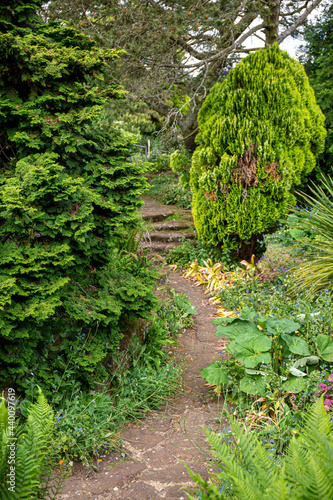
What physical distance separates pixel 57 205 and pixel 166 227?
4657mm

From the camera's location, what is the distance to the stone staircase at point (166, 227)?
6.46 meters

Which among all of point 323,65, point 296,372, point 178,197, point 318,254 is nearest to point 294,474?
point 296,372

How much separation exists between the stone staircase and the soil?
3.16 metres

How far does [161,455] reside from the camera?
89.4 inches

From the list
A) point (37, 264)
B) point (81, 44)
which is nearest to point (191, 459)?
point (37, 264)

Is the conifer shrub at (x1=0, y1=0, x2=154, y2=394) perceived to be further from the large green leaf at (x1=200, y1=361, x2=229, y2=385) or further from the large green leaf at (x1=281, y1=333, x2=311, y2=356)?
the large green leaf at (x1=281, y1=333, x2=311, y2=356)

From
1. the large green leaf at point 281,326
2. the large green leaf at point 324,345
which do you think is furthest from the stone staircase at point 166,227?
the large green leaf at point 324,345

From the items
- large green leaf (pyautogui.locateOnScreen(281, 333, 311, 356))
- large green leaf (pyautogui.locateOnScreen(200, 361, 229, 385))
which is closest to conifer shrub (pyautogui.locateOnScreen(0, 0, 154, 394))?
large green leaf (pyautogui.locateOnScreen(200, 361, 229, 385))

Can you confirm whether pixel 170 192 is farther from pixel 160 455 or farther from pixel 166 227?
pixel 160 455

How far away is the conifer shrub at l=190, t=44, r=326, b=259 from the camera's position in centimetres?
513

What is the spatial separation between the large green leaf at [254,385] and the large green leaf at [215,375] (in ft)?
0.49

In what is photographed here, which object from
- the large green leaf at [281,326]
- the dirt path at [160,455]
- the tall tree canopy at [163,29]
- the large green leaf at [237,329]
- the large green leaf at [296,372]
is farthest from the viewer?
the tall tree canopy at [163,29]

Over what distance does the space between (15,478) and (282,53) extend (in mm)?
5923

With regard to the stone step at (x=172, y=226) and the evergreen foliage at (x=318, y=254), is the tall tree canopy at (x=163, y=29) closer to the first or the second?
the stone step at (x=172, y=226)
